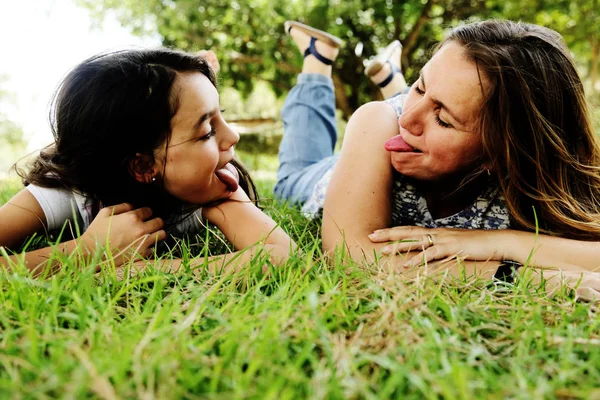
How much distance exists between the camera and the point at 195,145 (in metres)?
1.88

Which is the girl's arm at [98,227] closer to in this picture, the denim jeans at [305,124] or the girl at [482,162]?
the girl at [482,162]

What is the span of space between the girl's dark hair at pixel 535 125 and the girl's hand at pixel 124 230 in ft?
4.06

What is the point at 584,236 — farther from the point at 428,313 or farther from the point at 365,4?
the point at 365,4

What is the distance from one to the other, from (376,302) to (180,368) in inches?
19.0

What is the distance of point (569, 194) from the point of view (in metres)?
1.97

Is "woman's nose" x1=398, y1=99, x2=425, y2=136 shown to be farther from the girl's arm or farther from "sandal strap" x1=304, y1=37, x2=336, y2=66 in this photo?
"sandal strap" x1=304, y1=37, x2=336, y2=66

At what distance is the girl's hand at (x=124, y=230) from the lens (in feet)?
5.75

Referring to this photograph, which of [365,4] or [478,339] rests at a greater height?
[365,4]

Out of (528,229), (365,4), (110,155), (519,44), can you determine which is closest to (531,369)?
(528,229)

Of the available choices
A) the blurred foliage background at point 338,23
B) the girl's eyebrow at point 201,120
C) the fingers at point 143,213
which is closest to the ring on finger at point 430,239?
the girl's eyebrow at point 201,120

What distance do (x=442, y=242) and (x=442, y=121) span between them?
1.39ft

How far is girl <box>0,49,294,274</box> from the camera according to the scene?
6.01 ft

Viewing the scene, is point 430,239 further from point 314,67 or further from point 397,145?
point 314,67

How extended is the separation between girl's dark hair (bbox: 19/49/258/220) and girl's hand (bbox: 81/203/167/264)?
0.16 metres
